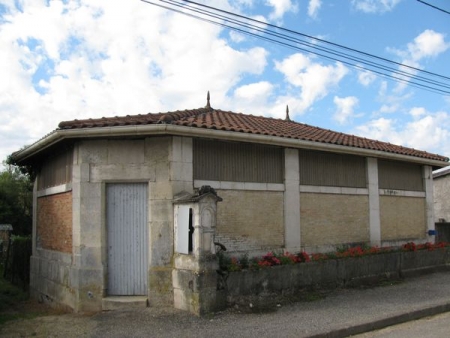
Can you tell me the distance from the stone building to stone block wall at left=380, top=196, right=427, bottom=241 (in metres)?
1.86

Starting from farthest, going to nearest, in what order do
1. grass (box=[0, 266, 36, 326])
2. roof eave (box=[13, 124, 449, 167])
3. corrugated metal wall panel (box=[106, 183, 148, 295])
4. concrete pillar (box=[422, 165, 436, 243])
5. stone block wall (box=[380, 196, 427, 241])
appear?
1. concrete pillar (box=[422, 165, 436, 243])
2. stone block wall (box=[380, 196, 427, 241])
3. grass (box=[0, 266, 36, 326])
4. corrugated metal wall panel (box=[106, 183, 148, 295])
5. roof eave (box=[13, 124, 449, 167])

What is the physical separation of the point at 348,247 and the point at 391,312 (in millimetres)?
3974

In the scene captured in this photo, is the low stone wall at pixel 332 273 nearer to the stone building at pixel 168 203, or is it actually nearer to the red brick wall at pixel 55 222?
the stone building at pixel 168 203

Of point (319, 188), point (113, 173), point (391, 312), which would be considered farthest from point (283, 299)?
point (113, 173)

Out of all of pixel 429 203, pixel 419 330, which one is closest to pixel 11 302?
pixel 419 330

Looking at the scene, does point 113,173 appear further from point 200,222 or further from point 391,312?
point 391,312

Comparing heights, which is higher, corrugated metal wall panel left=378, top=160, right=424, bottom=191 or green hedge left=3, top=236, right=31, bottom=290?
corrugated metal wall panel left=378, top=160, right=424, bottom=191

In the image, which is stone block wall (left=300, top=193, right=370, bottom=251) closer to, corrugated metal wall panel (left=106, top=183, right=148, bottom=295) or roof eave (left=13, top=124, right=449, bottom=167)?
roof eave (left=13, top=124, right=449, bottom=167)

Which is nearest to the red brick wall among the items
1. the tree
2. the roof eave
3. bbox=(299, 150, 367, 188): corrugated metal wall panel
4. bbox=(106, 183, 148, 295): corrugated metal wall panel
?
bbox=(106, 183, 148, 295): corrugated metal wall panel

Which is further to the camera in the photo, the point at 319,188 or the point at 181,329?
the point at 319,188

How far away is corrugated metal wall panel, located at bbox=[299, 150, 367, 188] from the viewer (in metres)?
11.2

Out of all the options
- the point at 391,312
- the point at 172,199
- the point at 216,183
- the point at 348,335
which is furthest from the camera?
the point at 216,183

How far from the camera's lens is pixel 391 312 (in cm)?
796

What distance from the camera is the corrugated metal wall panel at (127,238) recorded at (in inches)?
352
